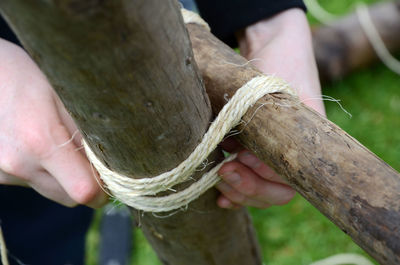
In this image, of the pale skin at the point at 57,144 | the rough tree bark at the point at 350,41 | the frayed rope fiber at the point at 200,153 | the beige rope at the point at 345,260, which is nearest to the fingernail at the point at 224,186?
the pale skin at the point at 57,144

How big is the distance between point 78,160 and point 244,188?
0.31 m

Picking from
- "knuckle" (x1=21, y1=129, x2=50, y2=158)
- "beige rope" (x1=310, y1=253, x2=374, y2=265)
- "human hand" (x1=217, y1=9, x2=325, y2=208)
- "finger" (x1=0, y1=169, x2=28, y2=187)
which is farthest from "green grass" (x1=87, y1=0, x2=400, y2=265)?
"knuckle" (x1=21, y1=129, x2=50, y2=158)

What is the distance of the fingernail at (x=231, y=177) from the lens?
77 centimetres

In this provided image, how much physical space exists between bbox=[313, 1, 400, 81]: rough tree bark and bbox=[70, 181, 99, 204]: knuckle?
168 centimetres

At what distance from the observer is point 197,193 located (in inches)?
28.6

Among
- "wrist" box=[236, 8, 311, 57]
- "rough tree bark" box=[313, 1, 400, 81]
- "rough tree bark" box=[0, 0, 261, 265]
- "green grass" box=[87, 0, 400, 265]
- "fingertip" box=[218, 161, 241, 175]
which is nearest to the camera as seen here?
"rough tree bark" box=[0, 0, 261, 265]

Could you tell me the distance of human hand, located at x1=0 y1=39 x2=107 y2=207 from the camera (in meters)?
0.72

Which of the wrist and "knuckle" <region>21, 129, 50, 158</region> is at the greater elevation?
"knuckle" <region>21, 129, 50, 158</region>

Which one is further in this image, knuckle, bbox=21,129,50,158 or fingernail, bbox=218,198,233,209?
fingernail, bbox=218,198,233,209

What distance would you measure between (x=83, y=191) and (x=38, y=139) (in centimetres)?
11

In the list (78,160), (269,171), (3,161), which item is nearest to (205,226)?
(269,171)

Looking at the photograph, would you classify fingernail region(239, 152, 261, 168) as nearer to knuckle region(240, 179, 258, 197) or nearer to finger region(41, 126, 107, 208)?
knuckle region(240, 179, 258, 197)

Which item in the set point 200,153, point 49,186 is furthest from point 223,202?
point 49,186

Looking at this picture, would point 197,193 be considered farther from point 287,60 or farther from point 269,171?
point 287,60
